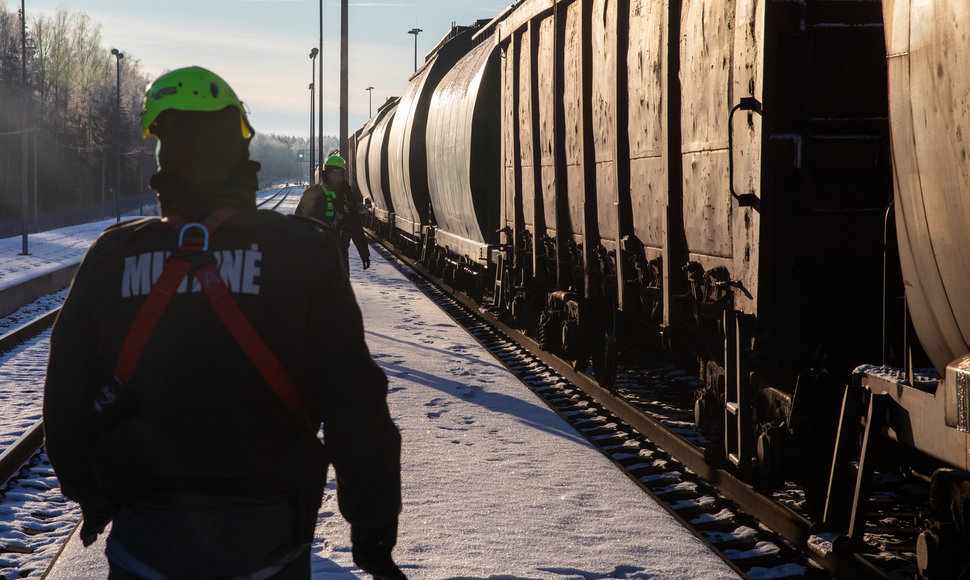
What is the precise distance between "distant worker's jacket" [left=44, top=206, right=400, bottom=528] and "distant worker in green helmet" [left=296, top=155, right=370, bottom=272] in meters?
7.90

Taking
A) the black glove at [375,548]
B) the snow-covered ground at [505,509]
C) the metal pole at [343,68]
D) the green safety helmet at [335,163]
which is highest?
the metal pole at [343,68]

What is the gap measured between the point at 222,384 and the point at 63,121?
96202 mm

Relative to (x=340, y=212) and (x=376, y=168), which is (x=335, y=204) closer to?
(x=340, y=212)

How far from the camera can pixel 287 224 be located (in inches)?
84.4

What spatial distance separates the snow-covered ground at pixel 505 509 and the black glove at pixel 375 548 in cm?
239

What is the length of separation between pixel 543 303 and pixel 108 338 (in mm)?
9883

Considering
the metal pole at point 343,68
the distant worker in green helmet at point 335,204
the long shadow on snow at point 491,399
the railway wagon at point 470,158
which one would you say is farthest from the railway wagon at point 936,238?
the metal pole at point 343,68

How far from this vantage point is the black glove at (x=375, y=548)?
2.09m

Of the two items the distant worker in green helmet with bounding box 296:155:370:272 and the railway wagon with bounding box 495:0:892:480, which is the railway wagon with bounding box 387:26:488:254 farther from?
the railway wagon with bounding box 495:0:892:480

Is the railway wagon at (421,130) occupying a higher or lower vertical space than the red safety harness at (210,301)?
higher

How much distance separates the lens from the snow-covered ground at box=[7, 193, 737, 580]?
4.56 m

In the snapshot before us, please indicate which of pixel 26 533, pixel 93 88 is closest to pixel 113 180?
pixel 93 88

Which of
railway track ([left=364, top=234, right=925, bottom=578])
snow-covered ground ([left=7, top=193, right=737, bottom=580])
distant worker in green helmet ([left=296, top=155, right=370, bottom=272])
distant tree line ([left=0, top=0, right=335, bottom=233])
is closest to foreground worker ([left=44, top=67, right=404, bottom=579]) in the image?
snow-covered ground ([left=7, top=193, right=737, bottom=580])

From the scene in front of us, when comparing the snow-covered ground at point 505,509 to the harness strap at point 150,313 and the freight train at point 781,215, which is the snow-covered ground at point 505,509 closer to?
the freight train at point 781,215
